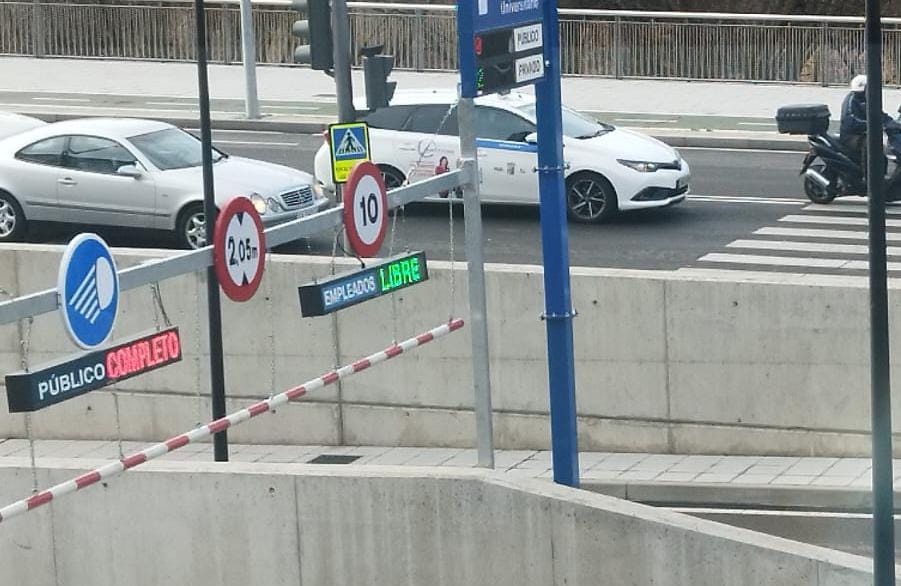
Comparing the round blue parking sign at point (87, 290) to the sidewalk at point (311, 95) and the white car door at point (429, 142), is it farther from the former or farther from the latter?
the sidewalk at point (311, 95)

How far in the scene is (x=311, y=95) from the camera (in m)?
32.6

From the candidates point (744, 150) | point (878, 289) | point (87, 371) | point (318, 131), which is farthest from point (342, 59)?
point (318, 131)

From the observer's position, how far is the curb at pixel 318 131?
27.2 m

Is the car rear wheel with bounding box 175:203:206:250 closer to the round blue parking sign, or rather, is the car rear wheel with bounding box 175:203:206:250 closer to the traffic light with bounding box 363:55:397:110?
the traffic light with bounding box 363:55:397:110

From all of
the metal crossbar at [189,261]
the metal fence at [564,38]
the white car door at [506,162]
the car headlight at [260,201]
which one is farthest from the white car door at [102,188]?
the metal fence at [564,38]

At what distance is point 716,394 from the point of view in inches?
551

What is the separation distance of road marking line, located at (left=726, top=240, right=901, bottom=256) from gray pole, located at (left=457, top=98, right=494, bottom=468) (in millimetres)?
9375

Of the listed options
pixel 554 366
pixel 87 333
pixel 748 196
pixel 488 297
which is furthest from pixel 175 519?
pixel 748 196

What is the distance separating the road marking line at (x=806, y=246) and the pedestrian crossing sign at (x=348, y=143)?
7.11 metres

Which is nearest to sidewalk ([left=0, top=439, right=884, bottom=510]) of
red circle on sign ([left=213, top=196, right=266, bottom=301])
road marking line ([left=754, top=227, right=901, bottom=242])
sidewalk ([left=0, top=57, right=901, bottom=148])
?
red circle on sign ([left=213, top=196, right=266, bottom=301])

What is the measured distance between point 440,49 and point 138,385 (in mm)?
19653

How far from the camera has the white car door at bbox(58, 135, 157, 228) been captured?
20547mm

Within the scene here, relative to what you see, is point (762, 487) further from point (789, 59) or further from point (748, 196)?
point (789, 59)

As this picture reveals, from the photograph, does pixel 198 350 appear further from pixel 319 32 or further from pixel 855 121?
pixel 855 121
